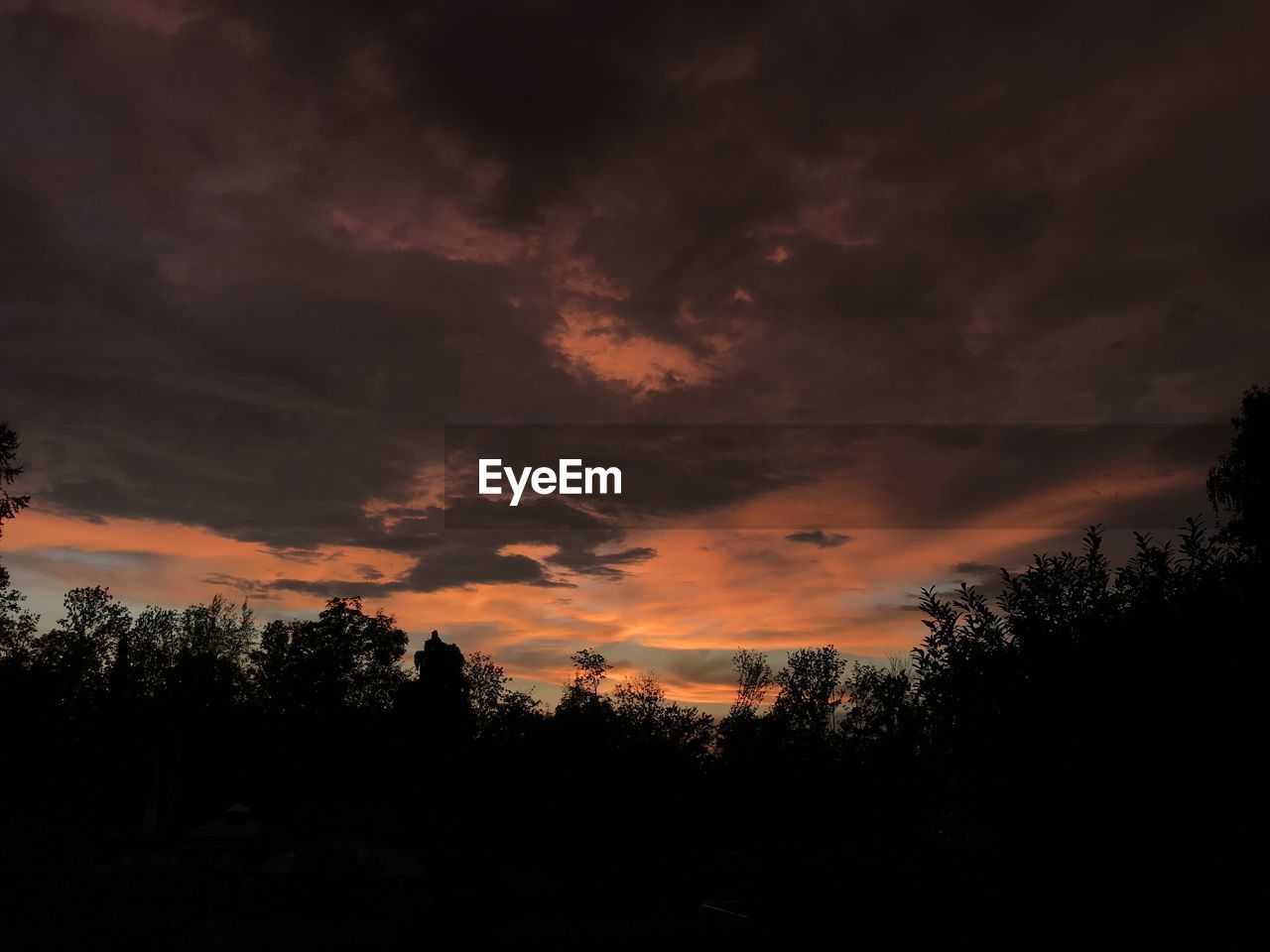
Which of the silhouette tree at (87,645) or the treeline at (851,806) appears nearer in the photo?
the treeline at (851,806)

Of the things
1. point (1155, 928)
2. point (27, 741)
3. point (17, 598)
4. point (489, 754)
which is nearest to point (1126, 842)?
point (1155, 928)

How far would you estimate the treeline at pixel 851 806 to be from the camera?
932cm

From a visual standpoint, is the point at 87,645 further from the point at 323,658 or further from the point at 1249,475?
the point at 1249,475

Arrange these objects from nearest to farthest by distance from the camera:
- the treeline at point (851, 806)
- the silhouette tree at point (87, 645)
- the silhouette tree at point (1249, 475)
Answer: the treeline at point (851, 806), the silhouette tree at point (1249, 475), the silhouette tree at point (87, 645)

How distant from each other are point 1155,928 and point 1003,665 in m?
2.90

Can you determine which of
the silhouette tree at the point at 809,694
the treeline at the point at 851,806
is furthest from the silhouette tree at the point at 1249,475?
the silhouette tree at the point at 809,694

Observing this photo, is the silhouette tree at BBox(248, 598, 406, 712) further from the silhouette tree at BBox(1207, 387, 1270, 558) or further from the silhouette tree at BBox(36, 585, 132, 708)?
the silhouette tree at BBox(1207, 387, 1270, 558)

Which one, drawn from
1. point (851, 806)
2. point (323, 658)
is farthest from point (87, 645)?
point (851, 806)

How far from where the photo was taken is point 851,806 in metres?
47.8

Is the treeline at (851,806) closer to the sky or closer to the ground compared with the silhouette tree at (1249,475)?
closer to the ground

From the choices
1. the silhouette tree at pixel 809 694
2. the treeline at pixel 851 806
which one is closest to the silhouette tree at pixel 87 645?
the treeline at pixel 851 806

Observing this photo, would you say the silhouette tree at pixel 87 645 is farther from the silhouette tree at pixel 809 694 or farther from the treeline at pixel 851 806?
the silhouette tree at pixel 809 694

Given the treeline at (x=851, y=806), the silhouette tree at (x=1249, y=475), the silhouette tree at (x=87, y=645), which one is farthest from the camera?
the silhouette tree at (x=87, y=645)

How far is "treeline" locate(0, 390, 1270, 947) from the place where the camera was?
9.32m
